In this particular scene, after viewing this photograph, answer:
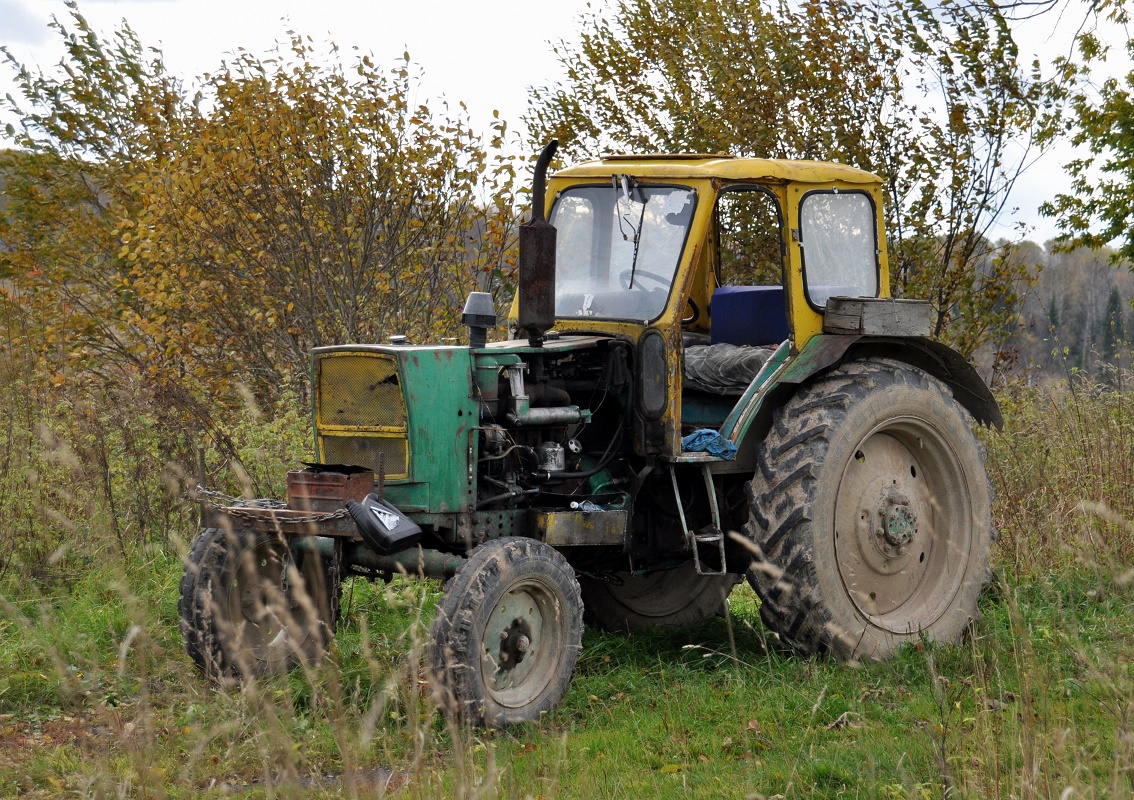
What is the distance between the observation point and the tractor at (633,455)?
17.3 feet

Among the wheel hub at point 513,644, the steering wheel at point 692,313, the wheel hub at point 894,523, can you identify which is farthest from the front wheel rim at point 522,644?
the steering wheel at point 692,313

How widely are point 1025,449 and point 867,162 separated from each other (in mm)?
3302

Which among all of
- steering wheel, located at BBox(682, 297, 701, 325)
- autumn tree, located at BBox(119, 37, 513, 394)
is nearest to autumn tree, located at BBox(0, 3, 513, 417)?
autumn tree, located at BBox(119, 37, 513, 394)

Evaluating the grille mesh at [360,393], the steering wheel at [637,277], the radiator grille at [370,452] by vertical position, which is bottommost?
the radiator grille at [370,452]

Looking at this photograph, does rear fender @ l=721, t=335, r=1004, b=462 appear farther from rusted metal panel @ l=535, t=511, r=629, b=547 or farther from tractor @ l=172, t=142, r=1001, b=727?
rusted metal panel @ l=535, t=511, r=629, b=547

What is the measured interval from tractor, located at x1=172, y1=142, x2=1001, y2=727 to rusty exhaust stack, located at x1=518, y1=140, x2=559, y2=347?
0.04ft

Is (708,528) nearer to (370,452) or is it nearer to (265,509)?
(370,452)

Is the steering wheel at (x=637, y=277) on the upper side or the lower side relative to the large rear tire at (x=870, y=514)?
upper

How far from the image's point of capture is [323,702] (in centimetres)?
538

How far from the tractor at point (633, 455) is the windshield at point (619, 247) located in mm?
12

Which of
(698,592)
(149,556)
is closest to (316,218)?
(149,556)

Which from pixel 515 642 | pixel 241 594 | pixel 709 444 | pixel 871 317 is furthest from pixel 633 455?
pixel 241 594

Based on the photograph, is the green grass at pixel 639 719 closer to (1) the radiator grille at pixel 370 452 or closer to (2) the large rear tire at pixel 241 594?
(2) the large rear tire at pixel 241 594

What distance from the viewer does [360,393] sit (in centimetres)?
557
